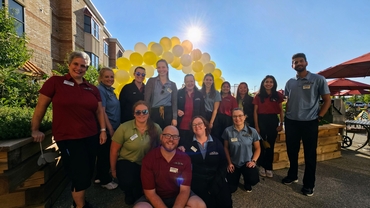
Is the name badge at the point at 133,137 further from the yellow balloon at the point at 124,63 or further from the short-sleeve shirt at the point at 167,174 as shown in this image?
the yellow balloon at the point at 124,63

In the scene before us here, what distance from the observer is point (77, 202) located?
2.04 meters

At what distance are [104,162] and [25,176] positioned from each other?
998mm

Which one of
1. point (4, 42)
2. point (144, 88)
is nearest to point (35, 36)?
point (4, 42)

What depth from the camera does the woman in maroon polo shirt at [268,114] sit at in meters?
3.28

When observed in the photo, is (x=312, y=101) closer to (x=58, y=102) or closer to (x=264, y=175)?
(x=264, y=175)

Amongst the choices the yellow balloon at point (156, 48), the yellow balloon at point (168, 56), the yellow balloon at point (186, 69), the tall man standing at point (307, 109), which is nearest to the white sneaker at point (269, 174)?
the tall man standing at point (307, 109)

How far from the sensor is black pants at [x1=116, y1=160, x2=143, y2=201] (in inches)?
89.4

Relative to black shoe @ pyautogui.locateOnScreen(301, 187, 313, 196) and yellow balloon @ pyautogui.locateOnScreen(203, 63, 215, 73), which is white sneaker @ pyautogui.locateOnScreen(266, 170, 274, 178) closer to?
black shoe @ pyautogui.locateOnScreen(301, 187, 313, 196)

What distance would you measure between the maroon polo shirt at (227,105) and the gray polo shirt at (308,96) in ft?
3.28

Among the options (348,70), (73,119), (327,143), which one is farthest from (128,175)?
(348,70)

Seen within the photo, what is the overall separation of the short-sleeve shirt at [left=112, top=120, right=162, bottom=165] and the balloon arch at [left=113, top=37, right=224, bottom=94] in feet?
9.81

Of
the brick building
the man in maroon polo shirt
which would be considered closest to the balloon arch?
the man in maroon polo shirt

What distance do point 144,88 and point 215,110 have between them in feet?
4.45

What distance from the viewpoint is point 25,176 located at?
2.00 m
